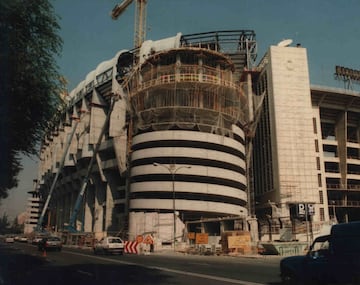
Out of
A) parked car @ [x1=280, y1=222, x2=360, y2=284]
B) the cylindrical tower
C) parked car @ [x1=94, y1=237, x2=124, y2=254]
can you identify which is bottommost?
parked car @ [x1=94, y1=237, x2=124, y2=254]

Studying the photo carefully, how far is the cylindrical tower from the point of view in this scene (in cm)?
6631

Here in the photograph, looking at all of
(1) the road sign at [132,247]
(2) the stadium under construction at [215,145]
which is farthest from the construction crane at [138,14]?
(1) the road sign at [132,247]

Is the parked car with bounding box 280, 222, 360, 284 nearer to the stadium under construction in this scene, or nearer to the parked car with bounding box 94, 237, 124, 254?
the parked car with bounding box 94, 237, 124, 254

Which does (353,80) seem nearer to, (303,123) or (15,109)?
(303,123)

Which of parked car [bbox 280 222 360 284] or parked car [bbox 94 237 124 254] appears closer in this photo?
parked car [bbox 280 222 360 284]

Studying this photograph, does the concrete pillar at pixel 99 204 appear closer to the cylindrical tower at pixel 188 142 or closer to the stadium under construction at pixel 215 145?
the stadium under construction at pixel 215 145

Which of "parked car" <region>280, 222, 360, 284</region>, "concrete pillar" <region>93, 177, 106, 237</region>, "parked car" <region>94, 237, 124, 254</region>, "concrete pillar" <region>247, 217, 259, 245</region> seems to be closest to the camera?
"parked car" <region>280, 222, 360, 284</region>

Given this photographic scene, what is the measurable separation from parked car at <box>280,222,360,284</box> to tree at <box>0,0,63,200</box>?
9347 millimetres

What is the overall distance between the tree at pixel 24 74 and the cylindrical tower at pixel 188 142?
169ft

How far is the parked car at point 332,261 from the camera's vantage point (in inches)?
393

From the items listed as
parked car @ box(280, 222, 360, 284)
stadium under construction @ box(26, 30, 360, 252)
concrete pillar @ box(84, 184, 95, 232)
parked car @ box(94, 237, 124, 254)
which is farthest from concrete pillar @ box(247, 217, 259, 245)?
parked car @ box(280, 222, 360, 284)

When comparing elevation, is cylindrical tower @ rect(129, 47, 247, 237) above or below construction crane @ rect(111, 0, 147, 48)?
below

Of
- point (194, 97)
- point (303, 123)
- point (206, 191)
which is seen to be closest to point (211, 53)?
point (194, 97)

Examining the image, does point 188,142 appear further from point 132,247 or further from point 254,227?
point 132,247
